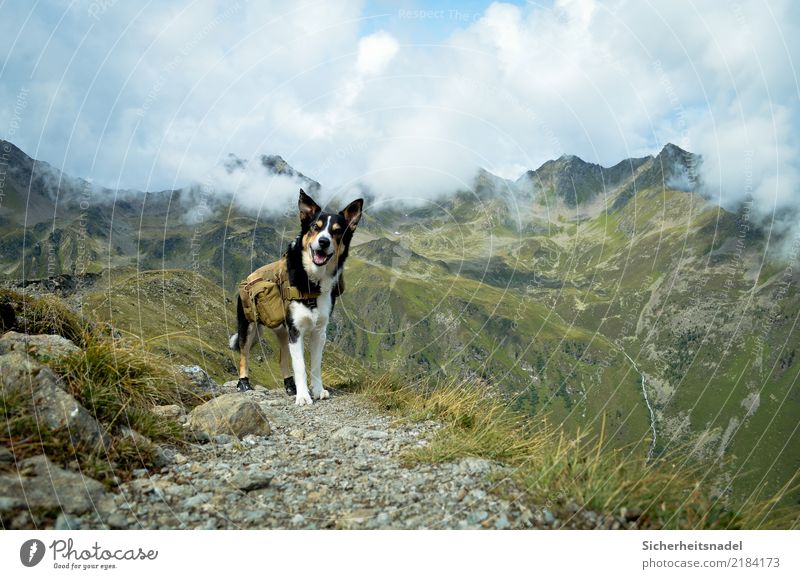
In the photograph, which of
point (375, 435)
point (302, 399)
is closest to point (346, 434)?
point (375, 435)

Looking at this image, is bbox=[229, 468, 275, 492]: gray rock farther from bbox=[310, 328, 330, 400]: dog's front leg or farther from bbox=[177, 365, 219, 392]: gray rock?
bbox=[310, 328, 330, 400]: dog's front leg

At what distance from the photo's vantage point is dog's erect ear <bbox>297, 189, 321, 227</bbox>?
37.5 feet

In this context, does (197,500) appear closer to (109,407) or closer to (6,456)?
(6,456)

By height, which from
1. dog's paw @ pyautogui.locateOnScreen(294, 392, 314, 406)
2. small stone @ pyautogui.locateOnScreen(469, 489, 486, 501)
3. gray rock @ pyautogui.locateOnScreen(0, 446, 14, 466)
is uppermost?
gray rock @ pyautogui.locateOnScreen(0, 446, 14, 466)

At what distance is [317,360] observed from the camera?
513 inches

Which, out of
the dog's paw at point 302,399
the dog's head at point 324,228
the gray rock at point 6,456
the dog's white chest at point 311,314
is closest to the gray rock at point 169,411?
the gray rock at point 6,456

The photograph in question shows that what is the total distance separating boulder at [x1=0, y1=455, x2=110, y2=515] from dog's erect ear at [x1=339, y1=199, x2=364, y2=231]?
24.5 ft

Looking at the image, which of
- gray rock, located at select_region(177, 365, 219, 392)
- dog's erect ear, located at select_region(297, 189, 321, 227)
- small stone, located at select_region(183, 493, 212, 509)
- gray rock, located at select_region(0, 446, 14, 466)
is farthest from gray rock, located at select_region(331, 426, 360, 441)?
dog's erect ear, located at select_region(297, 189, 321, 227)

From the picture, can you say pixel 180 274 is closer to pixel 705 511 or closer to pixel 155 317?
pixel 155 317

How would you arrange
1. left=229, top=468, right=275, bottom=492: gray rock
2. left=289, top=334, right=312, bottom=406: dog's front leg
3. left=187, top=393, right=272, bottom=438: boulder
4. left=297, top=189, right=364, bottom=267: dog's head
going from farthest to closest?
left=289, top=334, right=312, bottom=406: dog's front leg, left=297, top=189, right=364, bottom=267: dog's head, left=187, top=393, right=272, bottom=438: boulder, left=229, top=468, right=275, bottom=492: gray rock

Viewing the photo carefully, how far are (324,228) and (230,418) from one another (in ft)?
15.1

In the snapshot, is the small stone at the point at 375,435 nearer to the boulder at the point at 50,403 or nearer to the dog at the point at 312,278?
the dog at the point at 312,278
